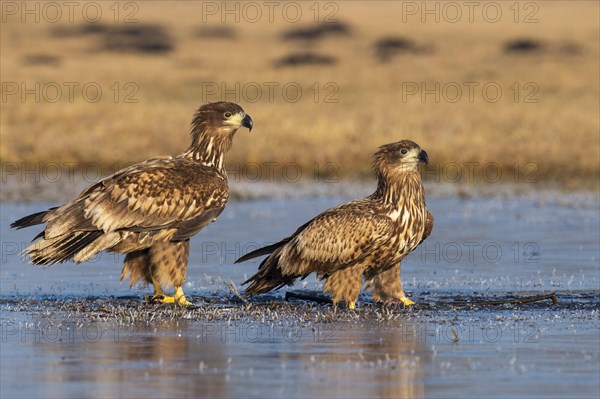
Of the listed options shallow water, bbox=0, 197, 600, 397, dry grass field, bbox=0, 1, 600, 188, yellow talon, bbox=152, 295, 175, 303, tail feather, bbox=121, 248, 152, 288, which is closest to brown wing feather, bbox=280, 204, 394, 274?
shallow water, bbox=0, 197, 600, 397

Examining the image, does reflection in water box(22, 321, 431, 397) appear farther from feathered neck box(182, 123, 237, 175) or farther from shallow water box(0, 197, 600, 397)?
feathered neck box(182, 123, 237, 175)

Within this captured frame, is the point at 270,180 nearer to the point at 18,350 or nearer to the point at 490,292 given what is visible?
the point at 490,292

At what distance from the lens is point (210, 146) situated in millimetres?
13438

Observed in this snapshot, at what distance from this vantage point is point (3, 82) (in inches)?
1633

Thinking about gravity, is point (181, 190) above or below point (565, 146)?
below

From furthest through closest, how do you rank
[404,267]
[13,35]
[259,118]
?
[13,35] < [259,118] < [404,267]

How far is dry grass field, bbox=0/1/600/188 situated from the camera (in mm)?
28766

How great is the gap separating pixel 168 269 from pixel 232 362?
3.73 meters

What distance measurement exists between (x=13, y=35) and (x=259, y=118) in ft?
117

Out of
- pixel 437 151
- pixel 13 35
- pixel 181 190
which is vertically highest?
pixel 13 35

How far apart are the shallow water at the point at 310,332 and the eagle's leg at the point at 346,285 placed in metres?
0.16

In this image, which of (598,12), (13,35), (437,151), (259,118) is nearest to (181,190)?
(437,151)

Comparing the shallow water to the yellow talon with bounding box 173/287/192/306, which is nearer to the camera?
the shallow water

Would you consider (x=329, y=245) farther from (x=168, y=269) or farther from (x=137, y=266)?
(x=137, y=266)
